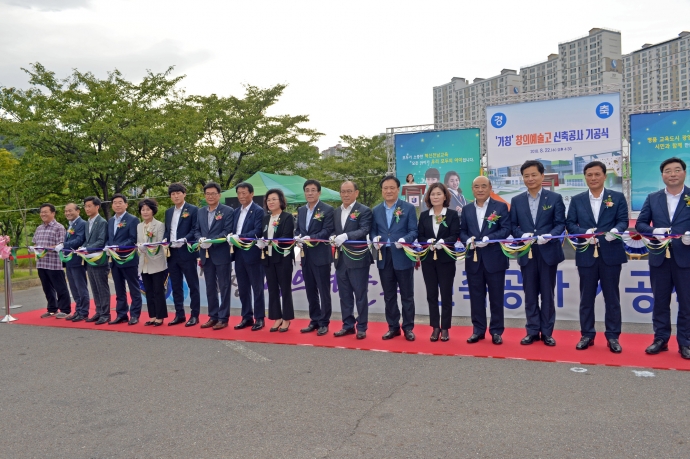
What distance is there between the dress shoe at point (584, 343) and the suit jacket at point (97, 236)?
225 inches

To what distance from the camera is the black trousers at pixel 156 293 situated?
6.98 metres

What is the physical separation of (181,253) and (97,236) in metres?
1.49

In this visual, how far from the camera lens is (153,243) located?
22.6 feet

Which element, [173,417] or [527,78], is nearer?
[173,417]

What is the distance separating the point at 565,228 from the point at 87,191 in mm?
13586

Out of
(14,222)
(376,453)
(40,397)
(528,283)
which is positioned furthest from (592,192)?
A: (14,222)

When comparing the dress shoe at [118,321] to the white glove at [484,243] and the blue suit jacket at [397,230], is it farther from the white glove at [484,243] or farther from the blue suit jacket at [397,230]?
the white glove at [484,243]

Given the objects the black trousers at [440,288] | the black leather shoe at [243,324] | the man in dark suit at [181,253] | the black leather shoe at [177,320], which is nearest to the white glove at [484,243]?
the black trousers at [440,288]

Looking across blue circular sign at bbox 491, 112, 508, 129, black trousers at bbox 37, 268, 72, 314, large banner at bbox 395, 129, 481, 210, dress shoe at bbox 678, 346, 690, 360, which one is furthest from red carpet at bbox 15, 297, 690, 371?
large banner at bbox 395, 129, 481, 210

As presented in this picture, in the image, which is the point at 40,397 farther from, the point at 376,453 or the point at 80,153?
the point at 80,153

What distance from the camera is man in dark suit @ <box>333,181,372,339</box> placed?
590 centimetres

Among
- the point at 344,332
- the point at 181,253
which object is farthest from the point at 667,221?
the point at 181,253

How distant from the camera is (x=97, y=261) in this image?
731 cm

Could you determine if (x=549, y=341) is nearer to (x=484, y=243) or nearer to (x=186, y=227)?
(x=484, y=243)
